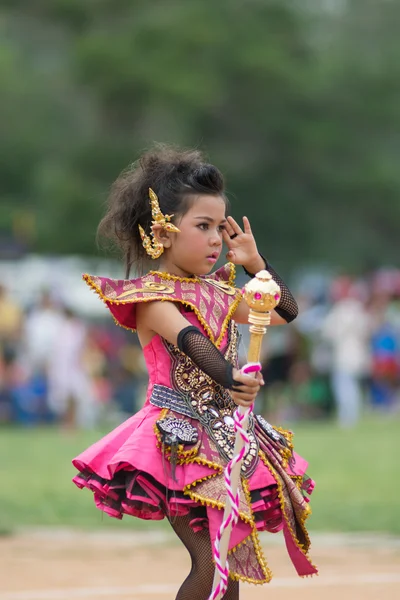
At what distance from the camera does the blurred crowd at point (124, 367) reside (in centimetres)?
1482

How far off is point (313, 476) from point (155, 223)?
20.3ft

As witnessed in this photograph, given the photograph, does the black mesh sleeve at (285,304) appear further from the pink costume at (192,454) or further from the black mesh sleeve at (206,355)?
the black mesh sleeve at (206,355)

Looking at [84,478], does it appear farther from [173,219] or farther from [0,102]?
[0,102]

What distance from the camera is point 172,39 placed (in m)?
25.8

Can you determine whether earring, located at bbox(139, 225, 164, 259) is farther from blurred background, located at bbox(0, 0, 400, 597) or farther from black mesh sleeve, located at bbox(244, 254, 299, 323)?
blurred background, located at bbox(0, 0, 400, 597)

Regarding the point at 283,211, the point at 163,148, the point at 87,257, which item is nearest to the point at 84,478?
the point at 163,148

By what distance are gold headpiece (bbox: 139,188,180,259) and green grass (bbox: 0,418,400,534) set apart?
7.92ft

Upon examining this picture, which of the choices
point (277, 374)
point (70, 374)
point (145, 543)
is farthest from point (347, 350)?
point (145, 543)

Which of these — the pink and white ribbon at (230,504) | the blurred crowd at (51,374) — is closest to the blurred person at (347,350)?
the blurred crowd at (51,374)

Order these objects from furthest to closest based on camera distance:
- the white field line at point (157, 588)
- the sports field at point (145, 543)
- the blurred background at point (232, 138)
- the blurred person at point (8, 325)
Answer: the blurred background at point (232, 138) < the blurred person at point (8, 325) < the sports field at point (145, 543) < the white field line at point (157, 588)

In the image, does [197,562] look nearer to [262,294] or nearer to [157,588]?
[262,294]

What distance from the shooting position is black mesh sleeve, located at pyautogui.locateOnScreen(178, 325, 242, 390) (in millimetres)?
3938

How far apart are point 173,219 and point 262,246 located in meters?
24.1

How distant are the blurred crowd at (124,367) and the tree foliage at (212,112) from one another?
908 cm
